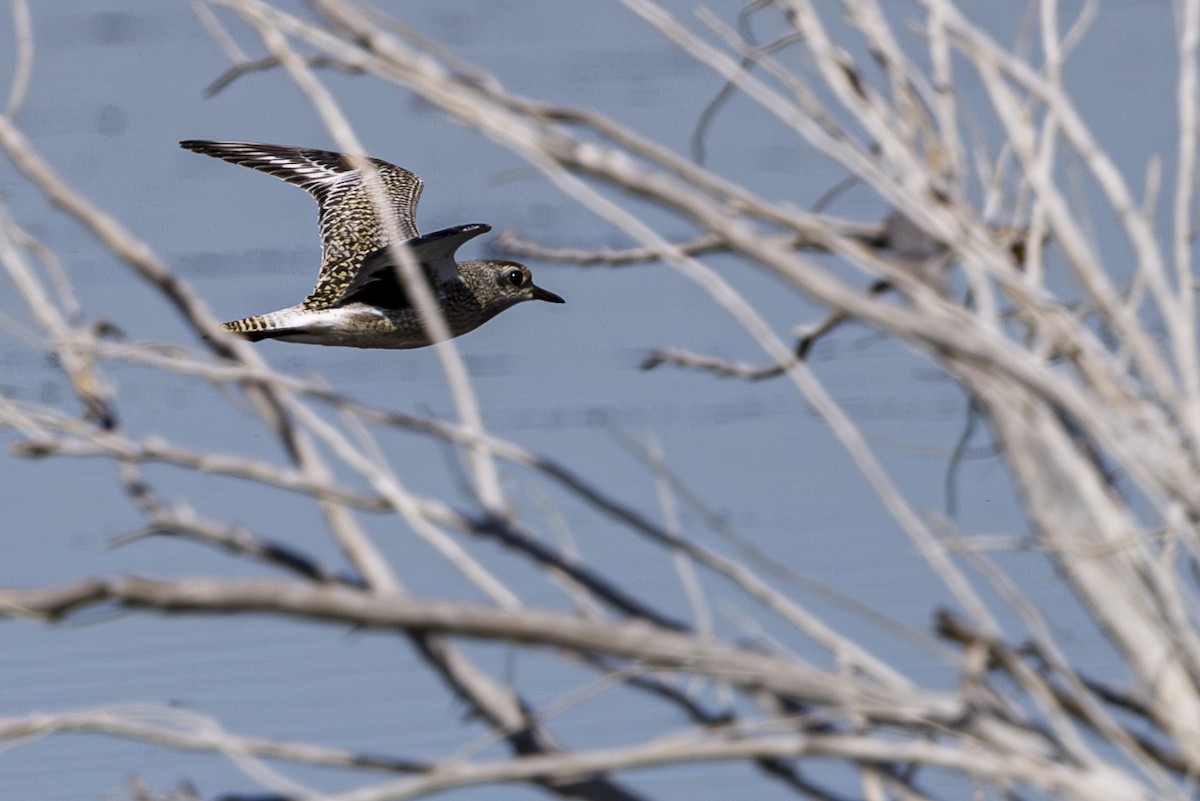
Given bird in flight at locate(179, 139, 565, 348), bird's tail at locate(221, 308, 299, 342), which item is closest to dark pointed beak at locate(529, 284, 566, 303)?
bird in flight at locate(179, 139, 565, 348)

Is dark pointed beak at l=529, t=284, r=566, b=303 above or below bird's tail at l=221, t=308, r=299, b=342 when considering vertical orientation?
below

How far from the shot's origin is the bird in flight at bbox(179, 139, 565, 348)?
6.19 metres

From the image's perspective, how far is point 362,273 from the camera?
571 centimetres

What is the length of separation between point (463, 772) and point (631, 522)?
1.22ft

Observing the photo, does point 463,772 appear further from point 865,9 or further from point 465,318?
point 465,318

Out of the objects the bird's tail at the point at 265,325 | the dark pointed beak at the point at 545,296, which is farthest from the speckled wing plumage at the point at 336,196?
the dark pointed beak at the point at 545,296

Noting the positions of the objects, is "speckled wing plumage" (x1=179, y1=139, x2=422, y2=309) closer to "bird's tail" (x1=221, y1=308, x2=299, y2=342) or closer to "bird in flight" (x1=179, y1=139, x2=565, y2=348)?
"bird in flight" (x1=179, y1=139, x2=565, y2=348)

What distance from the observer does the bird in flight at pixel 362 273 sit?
6.19 metres

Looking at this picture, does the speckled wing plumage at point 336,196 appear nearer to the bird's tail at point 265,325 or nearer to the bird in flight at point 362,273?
the bird in flight at point 362,273

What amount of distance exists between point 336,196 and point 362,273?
135 centimetres

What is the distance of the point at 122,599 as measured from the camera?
1457 mm

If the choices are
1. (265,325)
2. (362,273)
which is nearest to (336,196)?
(265,325)

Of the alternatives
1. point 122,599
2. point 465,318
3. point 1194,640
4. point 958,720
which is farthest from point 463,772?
point 465,318

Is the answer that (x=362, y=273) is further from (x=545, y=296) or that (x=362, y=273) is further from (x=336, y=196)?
(x=545, y=296)
